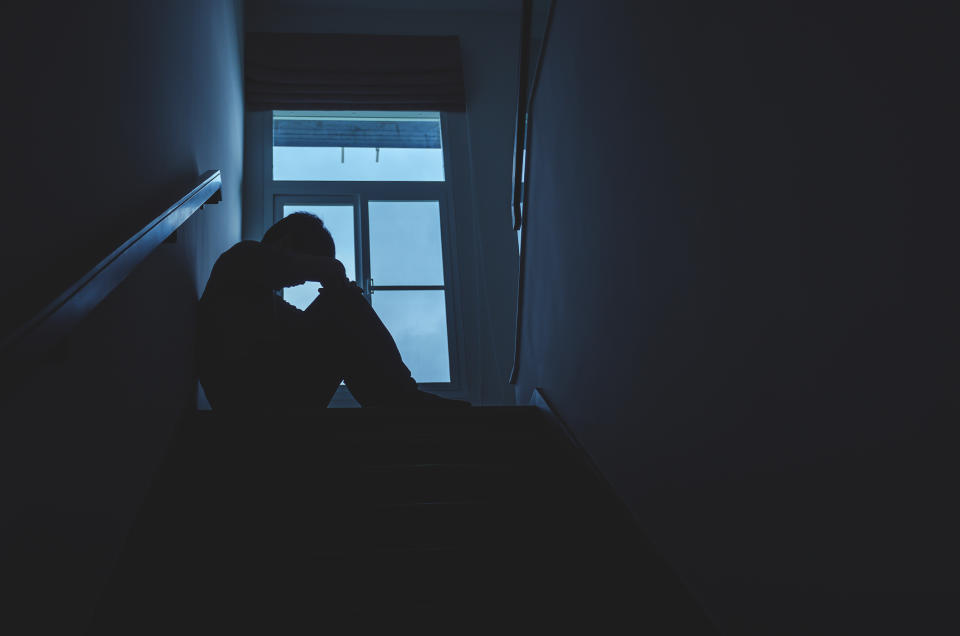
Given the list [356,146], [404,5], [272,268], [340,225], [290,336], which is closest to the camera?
[272,268]

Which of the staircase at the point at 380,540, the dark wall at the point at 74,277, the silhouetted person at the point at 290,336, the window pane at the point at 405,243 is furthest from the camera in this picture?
the window pane at the point at 405,243

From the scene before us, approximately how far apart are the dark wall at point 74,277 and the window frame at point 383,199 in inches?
86.0

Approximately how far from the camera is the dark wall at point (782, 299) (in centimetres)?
84

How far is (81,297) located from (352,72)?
3811 mm

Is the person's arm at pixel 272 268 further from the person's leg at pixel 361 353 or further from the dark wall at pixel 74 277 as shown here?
the dark wall at pixel 74 277

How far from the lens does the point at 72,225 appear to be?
1.24 metres

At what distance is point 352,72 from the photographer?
4598 millimetres

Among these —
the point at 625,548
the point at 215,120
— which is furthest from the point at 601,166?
the point at 215,120

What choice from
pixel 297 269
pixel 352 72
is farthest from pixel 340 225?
pixel 297 269

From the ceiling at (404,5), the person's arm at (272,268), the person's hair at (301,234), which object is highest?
the ceiling at (404,5)

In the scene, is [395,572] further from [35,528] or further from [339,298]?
[339,298]

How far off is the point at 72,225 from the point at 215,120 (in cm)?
196

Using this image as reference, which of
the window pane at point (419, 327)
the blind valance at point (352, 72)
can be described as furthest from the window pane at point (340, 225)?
the blind valance at point (352, 72)

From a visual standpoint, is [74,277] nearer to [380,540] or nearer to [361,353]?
[380,540]
